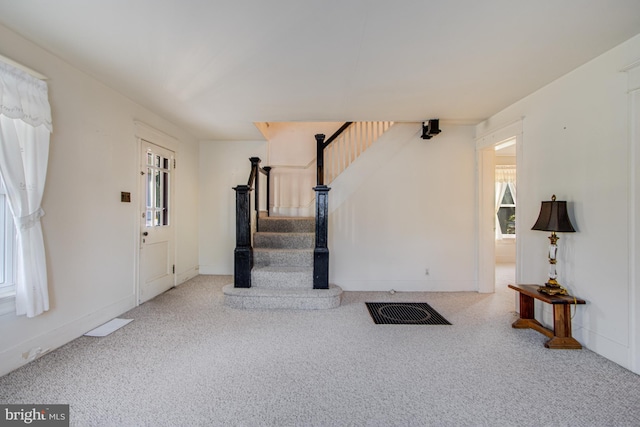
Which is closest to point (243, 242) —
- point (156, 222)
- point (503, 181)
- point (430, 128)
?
point (156, 222)

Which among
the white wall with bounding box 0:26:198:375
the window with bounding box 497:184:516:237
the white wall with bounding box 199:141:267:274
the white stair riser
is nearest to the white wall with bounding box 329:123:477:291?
the white stair riser

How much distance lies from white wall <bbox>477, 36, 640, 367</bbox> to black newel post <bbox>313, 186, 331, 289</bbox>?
237cm

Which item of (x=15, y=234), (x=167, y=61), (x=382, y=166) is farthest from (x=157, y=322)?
(x=382, y=166)

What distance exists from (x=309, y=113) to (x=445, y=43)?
6.25 feet

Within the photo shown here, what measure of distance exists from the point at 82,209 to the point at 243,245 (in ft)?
5.55

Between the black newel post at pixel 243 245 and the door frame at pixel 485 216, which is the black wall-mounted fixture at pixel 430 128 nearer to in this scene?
Result: the door frame at pixel 485 216

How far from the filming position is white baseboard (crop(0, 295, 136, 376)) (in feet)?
6.56

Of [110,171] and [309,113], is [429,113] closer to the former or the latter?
[309,113]

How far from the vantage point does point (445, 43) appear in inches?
81.1

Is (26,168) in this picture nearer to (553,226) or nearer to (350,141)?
(350,141)

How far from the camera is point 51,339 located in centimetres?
230

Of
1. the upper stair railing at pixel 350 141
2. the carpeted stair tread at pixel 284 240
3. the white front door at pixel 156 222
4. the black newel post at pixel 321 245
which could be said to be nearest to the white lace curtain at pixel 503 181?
the upper stair railing at pixel 350 141

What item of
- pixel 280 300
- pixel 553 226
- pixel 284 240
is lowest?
pixel 280 300

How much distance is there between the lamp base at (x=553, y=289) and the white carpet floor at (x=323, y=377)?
0.48 metres
